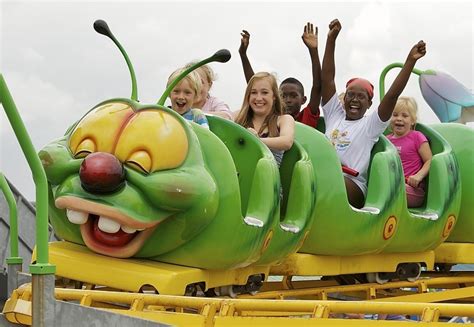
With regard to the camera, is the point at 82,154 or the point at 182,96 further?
the point at 182,96

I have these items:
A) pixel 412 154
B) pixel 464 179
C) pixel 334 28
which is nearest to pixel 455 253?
pixel 464 179

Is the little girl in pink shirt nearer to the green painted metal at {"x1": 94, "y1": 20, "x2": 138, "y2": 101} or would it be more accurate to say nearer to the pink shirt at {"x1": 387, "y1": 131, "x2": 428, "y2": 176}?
the pink shirt at {"x1": 387, "y1": 131, "x2": 428, "y2": 176}

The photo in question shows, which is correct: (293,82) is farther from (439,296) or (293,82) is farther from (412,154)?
(439,296)

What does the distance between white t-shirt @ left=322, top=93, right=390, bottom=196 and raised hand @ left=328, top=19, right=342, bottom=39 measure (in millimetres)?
428

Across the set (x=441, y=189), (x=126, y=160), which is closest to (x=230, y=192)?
Answer: (x=126, y=160)

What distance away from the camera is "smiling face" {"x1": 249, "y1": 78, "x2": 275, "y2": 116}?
4164 mm

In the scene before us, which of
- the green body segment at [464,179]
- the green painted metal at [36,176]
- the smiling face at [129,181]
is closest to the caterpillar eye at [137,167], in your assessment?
the smiling face at [129,181]

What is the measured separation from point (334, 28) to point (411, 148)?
0.84 m

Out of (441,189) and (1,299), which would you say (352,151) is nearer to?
(441,189)

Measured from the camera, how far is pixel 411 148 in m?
4.98

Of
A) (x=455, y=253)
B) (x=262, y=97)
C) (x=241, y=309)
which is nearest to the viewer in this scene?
(x=241, y=309)

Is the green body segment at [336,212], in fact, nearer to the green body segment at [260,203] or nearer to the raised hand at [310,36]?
the green body segment at [260,203]

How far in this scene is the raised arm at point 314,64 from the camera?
4.61m

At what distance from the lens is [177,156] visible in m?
3.36
